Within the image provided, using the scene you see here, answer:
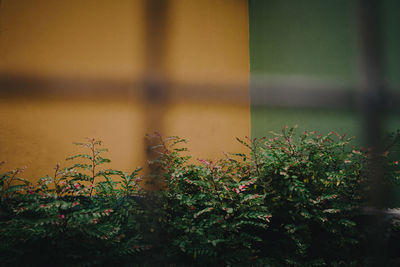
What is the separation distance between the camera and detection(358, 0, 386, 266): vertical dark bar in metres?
0.48

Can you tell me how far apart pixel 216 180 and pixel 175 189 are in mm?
244

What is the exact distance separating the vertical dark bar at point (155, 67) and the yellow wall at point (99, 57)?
1.50 meters

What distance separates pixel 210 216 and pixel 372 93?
1.06 metres

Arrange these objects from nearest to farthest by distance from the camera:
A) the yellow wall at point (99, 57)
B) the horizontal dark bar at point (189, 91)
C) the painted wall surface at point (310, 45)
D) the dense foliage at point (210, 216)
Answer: the horizontal dark bar at point (189, 91) < the dense foliage at point (210, 216) < the painted wall surface at point (310, 45) < the yellow wall at point (99, 57)

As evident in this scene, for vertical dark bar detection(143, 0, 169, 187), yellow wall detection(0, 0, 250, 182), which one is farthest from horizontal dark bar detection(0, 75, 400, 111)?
yellow wall detection(0, 0, 250, 182)

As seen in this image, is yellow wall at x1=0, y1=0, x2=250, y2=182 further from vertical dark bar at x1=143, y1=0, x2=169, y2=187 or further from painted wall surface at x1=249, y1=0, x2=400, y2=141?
vertical dark bar at x1=143, y1=0, x2=169, y2=187

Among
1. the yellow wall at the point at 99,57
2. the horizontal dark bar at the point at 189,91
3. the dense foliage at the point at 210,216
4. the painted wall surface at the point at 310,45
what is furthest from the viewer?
the yellow wall at the point at 99,57

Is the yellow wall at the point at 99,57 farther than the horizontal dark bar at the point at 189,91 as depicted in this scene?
Yes

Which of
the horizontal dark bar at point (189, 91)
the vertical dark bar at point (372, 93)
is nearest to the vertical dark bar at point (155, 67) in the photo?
the horizontal dark bar at point (189, 91)

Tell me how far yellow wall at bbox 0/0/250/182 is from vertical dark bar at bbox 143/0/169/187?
1.50 m

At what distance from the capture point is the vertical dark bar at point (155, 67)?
18.4 inches

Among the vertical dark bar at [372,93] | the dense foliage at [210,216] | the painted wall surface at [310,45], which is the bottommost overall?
the dense foliage at [210,216]

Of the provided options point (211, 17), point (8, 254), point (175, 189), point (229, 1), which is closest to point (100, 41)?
point (211, 17)

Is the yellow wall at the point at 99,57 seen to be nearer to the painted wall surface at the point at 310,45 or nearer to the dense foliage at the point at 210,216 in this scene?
the painted wall surface at the point at 310,45
